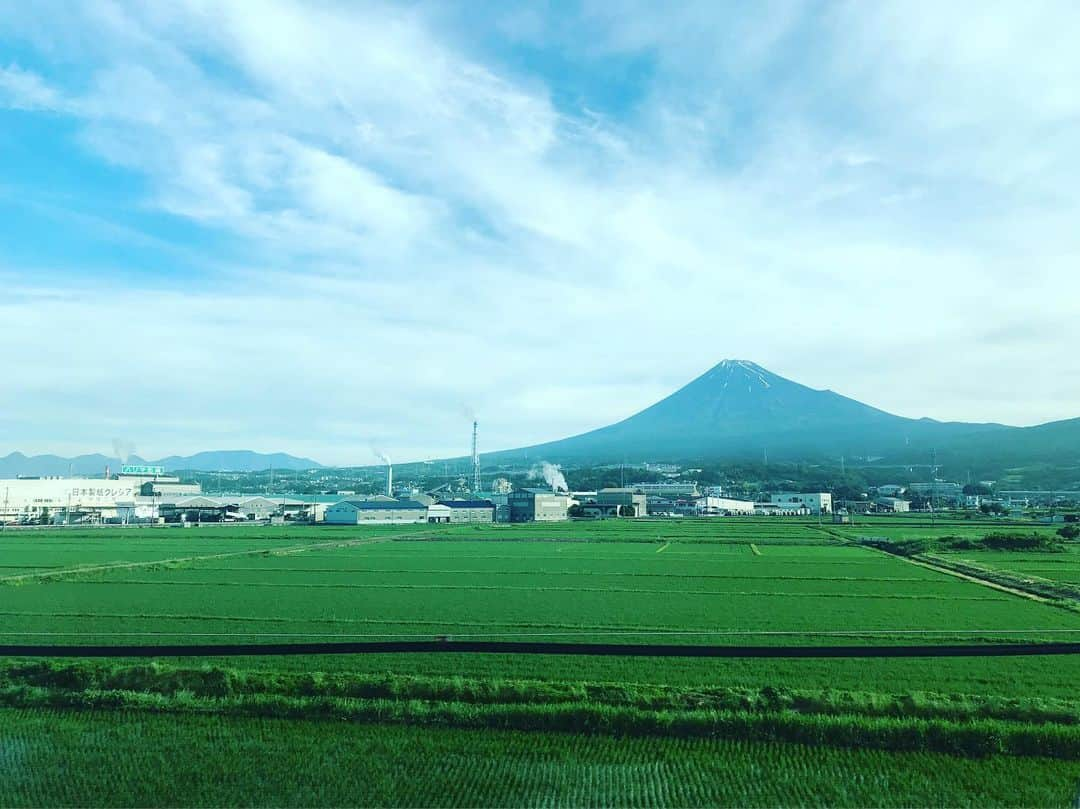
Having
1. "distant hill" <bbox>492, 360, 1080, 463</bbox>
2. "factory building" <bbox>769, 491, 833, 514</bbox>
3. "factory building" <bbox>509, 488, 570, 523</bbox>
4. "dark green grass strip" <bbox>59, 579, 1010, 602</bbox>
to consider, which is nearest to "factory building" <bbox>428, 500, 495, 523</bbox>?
"factory building" <bbox>509, 488, 570, 523</bbox>

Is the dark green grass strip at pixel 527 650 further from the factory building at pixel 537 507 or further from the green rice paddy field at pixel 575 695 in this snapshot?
the factory building at pixel 537 507

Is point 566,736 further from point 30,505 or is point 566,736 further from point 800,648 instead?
point 30,505

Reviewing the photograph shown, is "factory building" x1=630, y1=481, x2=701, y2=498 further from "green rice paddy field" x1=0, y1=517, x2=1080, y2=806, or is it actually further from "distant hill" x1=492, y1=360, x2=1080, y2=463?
"green rice paddy field" x1=0, y1=517, x2=1080, y2=806

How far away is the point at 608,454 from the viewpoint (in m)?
164

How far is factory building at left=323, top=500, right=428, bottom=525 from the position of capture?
45188mm

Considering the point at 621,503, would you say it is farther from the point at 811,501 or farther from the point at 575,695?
the point at 575,695

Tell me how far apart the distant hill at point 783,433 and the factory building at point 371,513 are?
3872 inches

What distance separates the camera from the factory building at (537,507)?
51.3 meters

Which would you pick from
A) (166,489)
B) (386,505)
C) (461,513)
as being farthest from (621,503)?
(166,489)

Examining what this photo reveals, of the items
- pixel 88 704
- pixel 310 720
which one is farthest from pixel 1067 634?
pixel 88 704

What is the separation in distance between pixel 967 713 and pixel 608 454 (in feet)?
515

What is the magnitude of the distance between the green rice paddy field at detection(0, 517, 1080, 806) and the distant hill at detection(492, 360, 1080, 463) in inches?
4974

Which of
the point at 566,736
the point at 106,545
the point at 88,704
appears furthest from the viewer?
the point at 106,545

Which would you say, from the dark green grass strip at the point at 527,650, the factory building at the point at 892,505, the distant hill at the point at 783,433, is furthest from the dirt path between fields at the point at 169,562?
the distant hill at the point at 783,433
